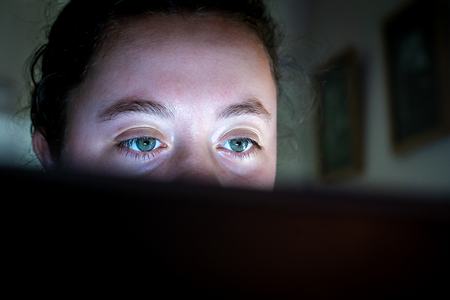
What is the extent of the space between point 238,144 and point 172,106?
0.63 feet

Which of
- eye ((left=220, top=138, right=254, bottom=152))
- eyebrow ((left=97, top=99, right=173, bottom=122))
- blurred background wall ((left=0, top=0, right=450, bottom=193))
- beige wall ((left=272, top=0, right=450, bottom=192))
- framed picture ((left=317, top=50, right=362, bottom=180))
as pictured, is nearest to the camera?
eyebrow ((left=97, top=99, right=173, bottom=122))

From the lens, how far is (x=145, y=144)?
2.44 ft

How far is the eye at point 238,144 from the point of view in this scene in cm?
80

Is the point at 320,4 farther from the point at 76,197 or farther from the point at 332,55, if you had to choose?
the point at 76,197

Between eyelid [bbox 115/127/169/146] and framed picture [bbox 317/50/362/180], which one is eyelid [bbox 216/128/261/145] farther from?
framed picture [bbox 317/50/362/180]

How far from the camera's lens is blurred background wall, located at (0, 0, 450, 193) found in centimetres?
140

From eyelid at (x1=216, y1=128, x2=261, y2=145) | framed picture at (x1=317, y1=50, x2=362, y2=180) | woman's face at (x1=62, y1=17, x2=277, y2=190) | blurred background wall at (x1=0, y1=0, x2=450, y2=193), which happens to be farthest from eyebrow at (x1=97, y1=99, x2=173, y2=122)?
framed picture at (x1=317, y1=50, x2=362, y2=180)

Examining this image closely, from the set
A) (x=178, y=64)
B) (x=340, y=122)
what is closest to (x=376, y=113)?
(x=340, y=122)

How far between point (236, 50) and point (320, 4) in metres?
1.87

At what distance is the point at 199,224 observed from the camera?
0.15 metres

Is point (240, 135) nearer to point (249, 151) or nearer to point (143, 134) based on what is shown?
point (249, 151)

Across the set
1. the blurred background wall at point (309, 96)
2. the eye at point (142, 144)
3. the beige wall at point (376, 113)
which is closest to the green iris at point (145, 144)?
the eye at point (142, 144)

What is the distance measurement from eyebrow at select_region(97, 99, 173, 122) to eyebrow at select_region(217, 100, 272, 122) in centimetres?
10

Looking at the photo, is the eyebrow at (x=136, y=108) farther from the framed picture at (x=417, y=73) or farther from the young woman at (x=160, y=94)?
the framed picture at (x=417, y=73)
